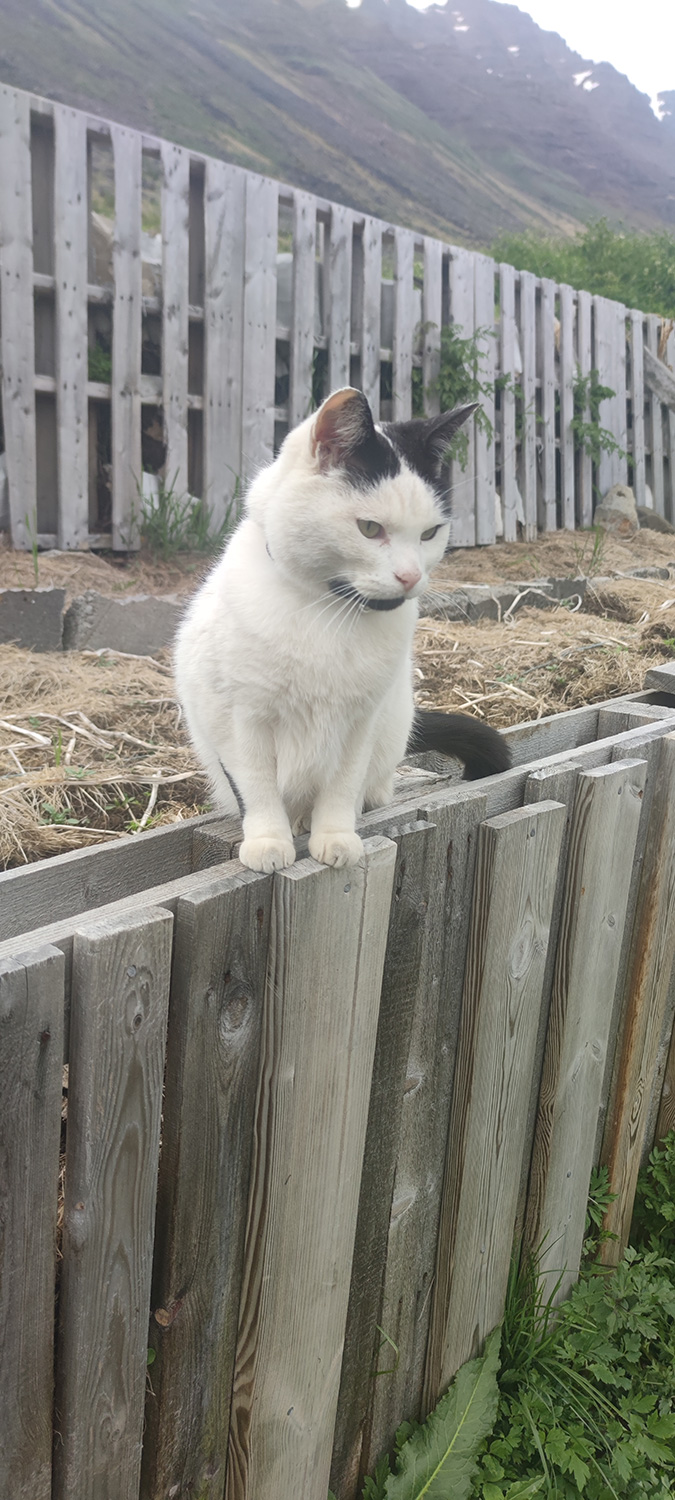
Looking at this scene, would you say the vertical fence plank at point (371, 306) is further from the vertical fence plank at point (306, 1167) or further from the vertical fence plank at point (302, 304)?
the vertical fence plank at point (306, 1167)

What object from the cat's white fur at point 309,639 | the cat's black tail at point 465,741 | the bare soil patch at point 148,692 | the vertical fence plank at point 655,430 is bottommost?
the bare soil patch at point 148,692

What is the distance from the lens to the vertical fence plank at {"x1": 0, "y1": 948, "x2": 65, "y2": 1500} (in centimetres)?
97

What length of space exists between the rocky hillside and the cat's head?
46235 mm

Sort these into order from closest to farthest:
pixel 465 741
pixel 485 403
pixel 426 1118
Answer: pixel 426 1118, pixel 465 741, pixel 485 403

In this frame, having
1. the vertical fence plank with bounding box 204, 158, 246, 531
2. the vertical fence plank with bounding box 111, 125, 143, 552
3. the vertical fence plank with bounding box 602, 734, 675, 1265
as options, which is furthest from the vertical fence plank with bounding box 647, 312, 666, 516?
the vertical fence plank with bounding box 602, 734, 675, 1265

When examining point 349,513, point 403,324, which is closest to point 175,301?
point 403,324

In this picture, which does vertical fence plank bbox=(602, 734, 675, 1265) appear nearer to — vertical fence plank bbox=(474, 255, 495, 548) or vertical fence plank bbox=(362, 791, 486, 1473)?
vertical fence plank bbox=(362, 791, 486, 1473)

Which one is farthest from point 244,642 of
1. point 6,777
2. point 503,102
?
point 503,102

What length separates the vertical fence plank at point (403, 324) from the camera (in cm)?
673

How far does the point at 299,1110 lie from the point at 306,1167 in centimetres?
10

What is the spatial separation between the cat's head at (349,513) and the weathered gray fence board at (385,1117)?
395 mm

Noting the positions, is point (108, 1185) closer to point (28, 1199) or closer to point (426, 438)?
point (28, 1199)

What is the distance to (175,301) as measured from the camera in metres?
5.43

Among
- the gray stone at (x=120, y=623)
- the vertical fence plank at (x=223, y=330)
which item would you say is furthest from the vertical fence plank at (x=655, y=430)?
the gray stone at (x=120, y=623)
